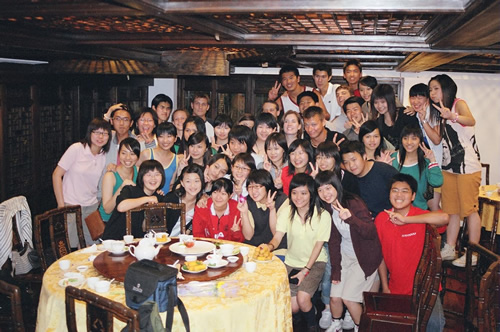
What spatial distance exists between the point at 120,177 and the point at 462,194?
3546 millimetres

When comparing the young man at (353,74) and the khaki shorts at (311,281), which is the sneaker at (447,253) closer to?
the khaki shorts at (311,281)

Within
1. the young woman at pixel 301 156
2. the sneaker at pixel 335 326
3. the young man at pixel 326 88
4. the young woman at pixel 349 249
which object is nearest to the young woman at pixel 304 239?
the young woman at pixel 349 249

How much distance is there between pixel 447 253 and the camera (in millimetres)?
5250

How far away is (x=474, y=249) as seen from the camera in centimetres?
368

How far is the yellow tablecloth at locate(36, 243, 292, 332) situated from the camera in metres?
3.07

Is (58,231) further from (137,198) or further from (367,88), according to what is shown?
(367,88)

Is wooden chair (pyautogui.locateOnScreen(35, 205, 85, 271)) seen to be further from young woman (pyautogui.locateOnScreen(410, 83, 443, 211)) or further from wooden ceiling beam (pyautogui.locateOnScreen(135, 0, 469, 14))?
young woman (pyautogui.locateOnScreen(410, 83, 443, 211))

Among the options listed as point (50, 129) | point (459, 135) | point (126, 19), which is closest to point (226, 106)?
point (50, 129)

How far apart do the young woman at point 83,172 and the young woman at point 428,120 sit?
10.8ft

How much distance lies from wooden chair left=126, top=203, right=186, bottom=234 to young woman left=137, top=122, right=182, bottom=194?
714mm

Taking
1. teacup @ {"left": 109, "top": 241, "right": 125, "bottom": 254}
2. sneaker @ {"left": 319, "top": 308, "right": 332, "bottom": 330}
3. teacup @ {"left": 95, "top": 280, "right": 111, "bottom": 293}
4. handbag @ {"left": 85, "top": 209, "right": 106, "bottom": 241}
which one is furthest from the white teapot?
sneaker @ {"left": 319, "top": 308, "right": 332, "bottom": 330}

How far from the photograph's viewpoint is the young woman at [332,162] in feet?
15.7

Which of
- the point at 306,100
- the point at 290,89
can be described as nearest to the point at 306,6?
the point at 306,100

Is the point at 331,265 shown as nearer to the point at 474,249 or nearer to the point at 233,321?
the point at 474,249
